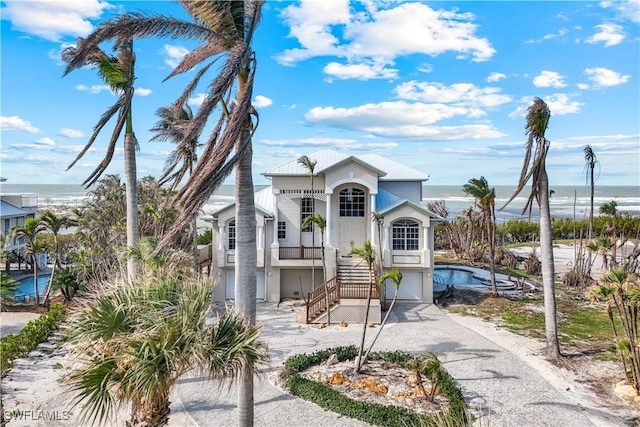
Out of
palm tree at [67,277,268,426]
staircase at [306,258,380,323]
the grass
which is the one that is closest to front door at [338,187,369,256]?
staircase at [306,258,380,323]

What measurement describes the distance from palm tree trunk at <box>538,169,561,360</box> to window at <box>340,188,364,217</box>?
9562 millimetres

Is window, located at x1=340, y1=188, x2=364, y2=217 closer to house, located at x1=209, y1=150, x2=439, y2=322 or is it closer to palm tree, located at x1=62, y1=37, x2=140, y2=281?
house, located at x1=209, y1=150, x2=439, y2=322

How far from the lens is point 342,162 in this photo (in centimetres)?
1966

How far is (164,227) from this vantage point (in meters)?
20.2

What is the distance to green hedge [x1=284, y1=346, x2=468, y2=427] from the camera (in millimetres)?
8734

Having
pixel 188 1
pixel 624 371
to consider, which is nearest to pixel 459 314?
pixel 624 371

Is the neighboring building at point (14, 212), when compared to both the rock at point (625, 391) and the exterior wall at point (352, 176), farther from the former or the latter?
the rock at point (625, 391)

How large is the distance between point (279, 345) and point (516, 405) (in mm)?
7604

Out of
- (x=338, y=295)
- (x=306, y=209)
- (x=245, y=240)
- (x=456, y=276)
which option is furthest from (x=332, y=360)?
(x=456, y=276)

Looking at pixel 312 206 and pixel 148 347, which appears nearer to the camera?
pixel 148 347

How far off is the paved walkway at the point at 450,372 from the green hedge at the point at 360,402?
9.1 inches

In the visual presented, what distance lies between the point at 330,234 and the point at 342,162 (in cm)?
373

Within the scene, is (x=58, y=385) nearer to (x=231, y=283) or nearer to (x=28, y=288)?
(x=231, y=283)

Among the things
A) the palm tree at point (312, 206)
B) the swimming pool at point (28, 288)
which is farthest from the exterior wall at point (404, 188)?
the swimming pool at point (28, 288)
